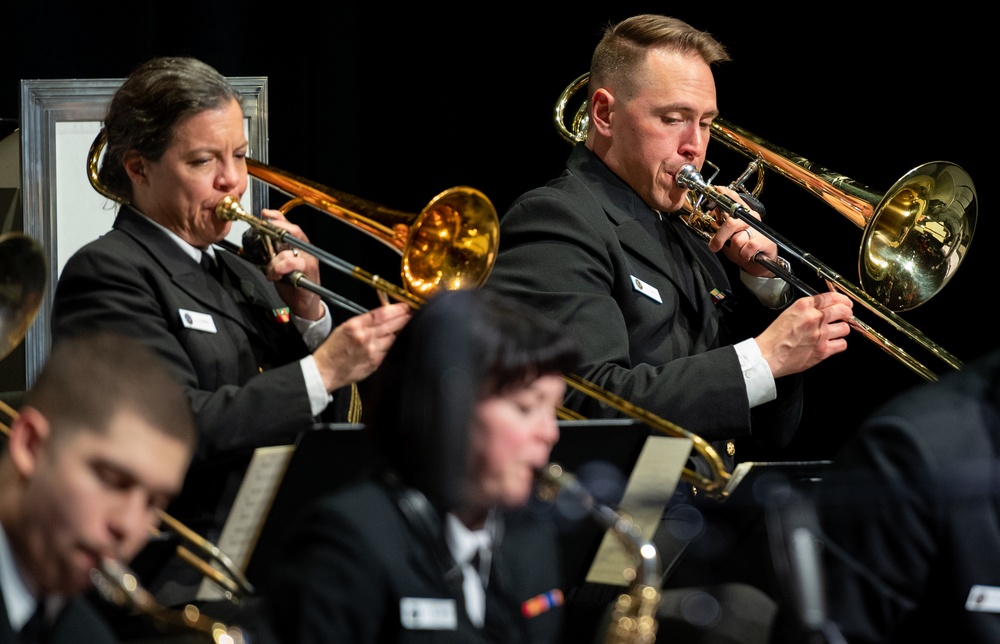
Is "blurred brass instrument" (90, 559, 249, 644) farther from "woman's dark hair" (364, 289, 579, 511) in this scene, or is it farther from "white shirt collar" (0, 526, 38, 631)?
"woman's dark hair" (364, 289, 579, 511)

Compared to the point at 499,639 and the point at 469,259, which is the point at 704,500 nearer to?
the point at 469,259

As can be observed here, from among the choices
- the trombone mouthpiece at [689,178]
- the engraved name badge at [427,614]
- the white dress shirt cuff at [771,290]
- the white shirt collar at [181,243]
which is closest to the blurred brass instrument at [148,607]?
the engraved name badge at [427,614]

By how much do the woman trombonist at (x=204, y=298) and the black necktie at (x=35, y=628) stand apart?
958mm

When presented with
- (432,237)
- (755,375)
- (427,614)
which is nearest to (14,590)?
(427,614)

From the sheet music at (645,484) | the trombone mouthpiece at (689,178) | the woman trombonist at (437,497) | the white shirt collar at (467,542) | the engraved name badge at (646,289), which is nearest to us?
the woman trombonist at (437,497)

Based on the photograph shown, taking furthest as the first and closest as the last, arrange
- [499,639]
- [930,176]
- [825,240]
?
[825,240] → [930,176] → [499,639]

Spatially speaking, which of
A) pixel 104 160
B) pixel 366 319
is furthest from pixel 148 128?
pixel 366 319

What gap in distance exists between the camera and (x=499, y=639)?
1.73 m

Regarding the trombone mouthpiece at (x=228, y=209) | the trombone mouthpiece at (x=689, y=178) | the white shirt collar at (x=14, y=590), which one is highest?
the trombone mouthpiece at (x=689, y=178)

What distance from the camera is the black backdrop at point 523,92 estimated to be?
3969mm

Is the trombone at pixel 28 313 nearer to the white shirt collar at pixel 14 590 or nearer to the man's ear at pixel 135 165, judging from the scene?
the white shirt collar at pixel 14 590

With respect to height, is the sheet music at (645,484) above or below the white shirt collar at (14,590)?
below

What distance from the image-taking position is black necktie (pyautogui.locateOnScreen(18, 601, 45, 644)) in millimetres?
1515

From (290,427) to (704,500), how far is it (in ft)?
2.70
